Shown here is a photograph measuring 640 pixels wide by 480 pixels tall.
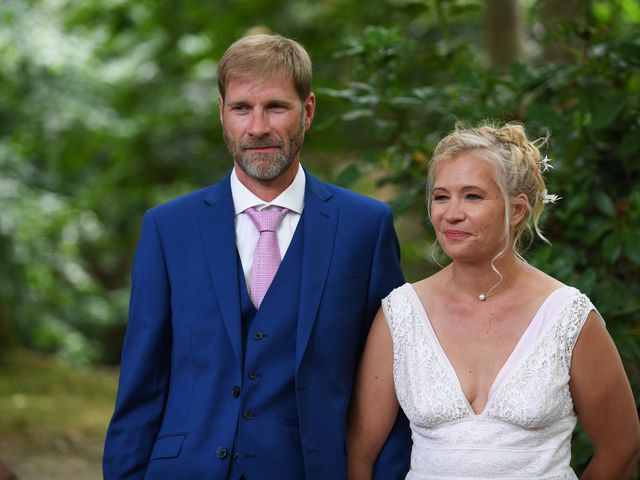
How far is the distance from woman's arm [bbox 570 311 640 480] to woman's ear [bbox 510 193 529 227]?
302mm

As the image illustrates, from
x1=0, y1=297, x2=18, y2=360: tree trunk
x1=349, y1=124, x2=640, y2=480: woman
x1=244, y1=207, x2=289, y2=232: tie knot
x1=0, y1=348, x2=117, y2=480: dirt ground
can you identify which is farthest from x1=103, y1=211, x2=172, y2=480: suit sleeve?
x1=0, y1=297, x2=18, y2=360: tree trunk

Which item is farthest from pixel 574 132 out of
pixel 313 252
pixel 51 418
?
pixel 51 418

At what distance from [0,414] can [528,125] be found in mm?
4066

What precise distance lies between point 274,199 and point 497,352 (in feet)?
2.32

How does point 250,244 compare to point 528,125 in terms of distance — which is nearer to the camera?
point 250,244

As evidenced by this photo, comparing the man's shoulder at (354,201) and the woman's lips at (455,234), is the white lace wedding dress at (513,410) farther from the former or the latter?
the man's shoulder at (354,201)

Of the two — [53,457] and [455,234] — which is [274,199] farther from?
[53,457]

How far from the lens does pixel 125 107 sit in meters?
7.95

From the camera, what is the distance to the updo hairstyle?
8.31ft

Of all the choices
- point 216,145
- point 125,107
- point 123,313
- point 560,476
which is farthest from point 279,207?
point 123,313

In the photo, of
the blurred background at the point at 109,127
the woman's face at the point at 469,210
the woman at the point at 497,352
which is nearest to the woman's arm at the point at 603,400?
the woman at the point at 497,352

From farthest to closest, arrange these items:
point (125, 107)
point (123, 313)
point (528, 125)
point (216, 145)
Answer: point (123, 313), point (125, 107), point (216, 145), point (528, 125)

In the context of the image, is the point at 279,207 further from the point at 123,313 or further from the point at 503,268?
the point at 123,313

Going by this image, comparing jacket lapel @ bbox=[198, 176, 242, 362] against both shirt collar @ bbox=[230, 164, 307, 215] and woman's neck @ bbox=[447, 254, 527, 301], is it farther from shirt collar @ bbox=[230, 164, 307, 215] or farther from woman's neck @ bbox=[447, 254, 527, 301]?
woman's neck @ bbox=[447, 254, 527, 301]
